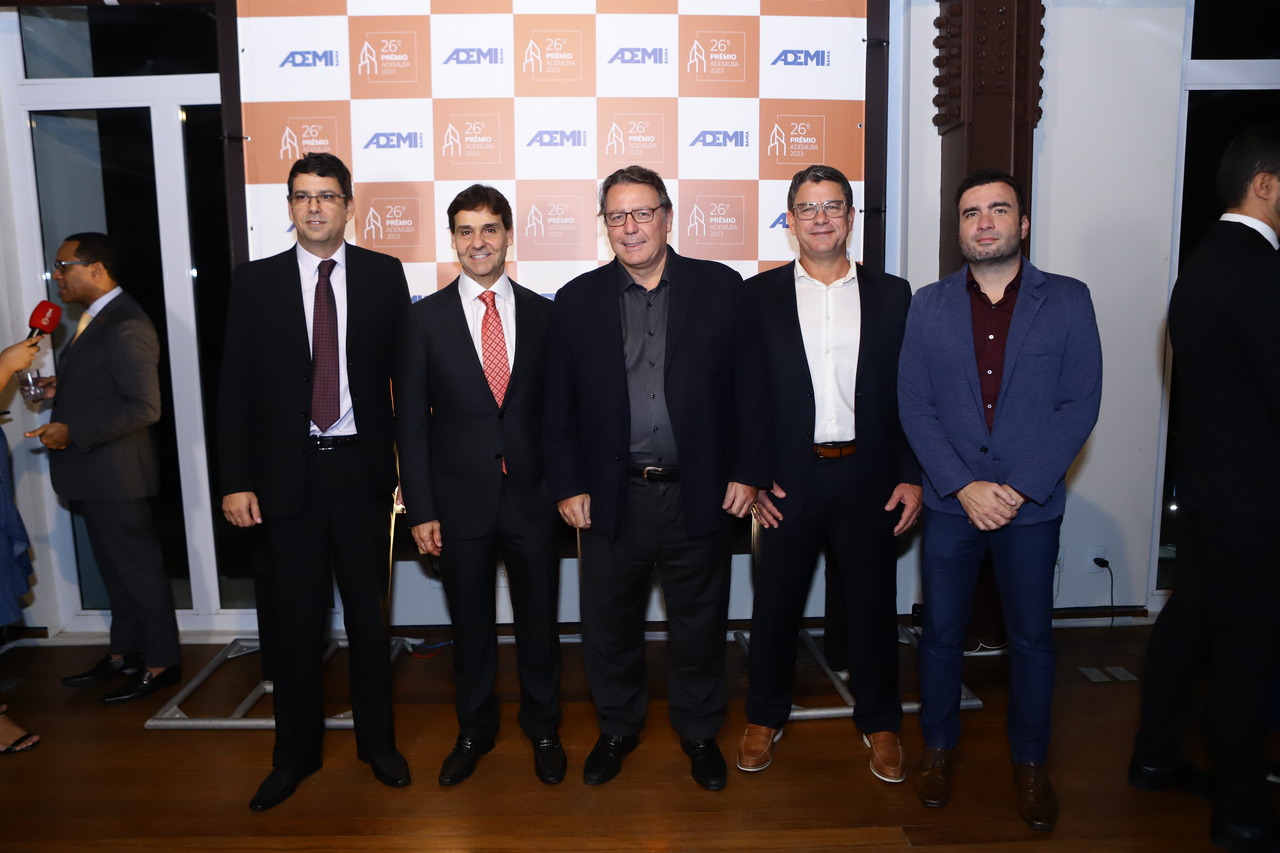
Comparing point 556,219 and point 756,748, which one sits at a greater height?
point 556,219

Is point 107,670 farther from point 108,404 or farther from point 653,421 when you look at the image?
point 653,421

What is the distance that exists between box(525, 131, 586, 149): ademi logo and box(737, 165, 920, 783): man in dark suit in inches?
42.1

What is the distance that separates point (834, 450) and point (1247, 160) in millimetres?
1310

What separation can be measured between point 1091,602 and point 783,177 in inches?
94.7

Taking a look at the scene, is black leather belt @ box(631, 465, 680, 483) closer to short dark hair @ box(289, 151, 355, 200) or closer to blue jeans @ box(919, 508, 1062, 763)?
blue jeans @ box(919, 508, 1062, 763)

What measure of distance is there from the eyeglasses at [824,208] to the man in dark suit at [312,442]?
1254mm

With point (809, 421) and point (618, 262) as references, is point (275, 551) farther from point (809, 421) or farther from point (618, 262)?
point (809, 421)

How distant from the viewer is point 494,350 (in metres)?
2.45

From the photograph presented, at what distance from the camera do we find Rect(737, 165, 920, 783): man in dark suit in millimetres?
2418

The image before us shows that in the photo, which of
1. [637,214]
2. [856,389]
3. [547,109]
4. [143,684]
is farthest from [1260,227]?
[143,684]

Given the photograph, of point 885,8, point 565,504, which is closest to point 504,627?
point 565,504

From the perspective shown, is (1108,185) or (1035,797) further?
(1108,185)

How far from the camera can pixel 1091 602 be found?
375 centimetres

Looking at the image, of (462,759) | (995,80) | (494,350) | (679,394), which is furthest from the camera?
(995,80)
